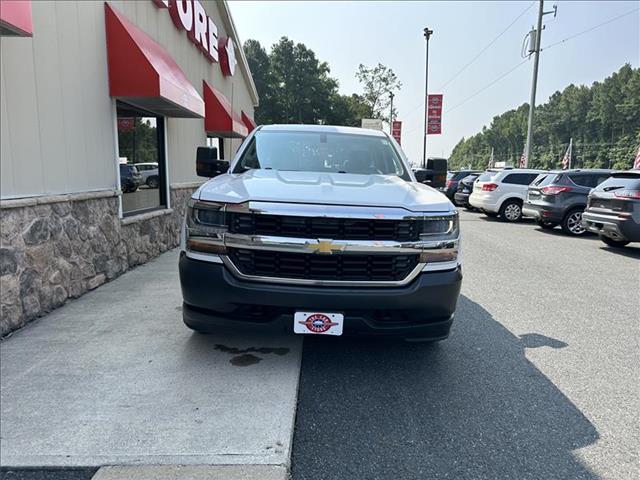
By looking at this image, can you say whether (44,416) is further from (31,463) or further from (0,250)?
(0,250)

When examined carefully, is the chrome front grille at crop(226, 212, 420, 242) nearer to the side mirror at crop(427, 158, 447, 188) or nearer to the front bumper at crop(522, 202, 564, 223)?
the side mirror at crop(427, 158, 447, 188)

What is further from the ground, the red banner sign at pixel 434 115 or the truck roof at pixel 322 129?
the red banner sign at pixel 434 115

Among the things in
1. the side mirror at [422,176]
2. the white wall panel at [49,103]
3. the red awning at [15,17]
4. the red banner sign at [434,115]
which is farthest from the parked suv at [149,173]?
the red banner sign at [434,115]

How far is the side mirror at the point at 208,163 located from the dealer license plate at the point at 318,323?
7.45 ft

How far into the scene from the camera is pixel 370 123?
3241 centimetres

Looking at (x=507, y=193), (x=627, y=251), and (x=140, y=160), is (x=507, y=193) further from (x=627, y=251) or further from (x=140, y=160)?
(x=140, y=160)

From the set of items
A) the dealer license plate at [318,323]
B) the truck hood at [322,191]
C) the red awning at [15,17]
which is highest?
the red awning at [15,17]

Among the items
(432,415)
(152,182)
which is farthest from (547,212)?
(432,415)

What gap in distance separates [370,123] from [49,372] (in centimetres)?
3096

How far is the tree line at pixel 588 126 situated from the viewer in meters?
73.6

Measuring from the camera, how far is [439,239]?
3.21 meters

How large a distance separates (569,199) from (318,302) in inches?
427

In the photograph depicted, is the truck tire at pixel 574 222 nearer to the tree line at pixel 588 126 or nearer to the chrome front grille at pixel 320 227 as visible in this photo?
the chrome front grille at pixel 320 227

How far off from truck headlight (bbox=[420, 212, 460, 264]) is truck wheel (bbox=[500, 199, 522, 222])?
41.1 ft
